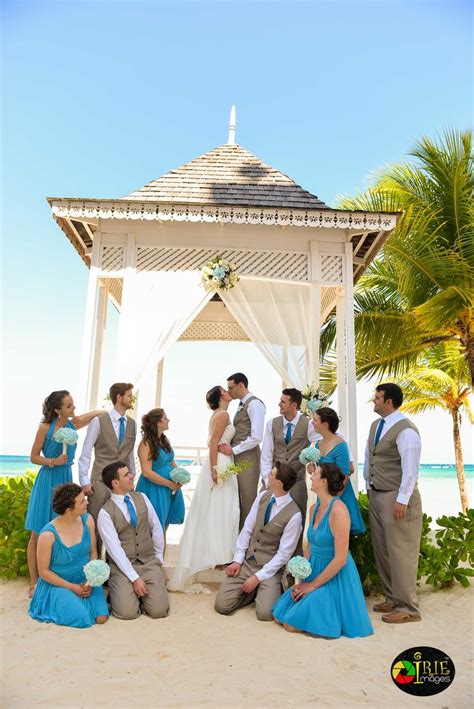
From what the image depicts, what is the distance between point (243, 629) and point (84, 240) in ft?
19.3

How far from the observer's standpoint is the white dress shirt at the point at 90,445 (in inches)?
203

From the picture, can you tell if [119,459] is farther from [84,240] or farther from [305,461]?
[84,240]

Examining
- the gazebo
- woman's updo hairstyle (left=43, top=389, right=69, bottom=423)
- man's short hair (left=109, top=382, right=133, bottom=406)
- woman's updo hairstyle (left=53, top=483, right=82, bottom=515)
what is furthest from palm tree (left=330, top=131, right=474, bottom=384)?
woman's updo hairstyle (left=53, top=483, right=82, bottom=515)

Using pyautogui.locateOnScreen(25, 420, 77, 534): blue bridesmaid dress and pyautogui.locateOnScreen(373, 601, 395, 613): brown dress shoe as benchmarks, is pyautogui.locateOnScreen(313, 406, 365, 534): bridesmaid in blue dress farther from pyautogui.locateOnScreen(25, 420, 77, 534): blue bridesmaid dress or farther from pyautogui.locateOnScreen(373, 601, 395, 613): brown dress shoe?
pyautogui.locateOnScreen(25, 420, 77, 534): blue bridesmaid dress

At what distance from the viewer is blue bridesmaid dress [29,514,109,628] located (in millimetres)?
4199

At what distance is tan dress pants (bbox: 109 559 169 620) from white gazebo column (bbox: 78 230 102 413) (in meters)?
2.47

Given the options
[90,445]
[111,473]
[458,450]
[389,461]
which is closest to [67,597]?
[111,473]

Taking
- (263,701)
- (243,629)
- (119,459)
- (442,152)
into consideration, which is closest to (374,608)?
(243,629)

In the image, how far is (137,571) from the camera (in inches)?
187

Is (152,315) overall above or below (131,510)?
above

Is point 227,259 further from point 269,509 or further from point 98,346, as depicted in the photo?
point 269,509

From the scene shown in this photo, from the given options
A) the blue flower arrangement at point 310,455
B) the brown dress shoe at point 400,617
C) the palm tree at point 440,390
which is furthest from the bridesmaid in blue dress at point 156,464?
the palm tree at point 440,390

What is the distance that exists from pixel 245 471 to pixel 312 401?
1116 millimetres

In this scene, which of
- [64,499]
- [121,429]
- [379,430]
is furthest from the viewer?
[121,429]
